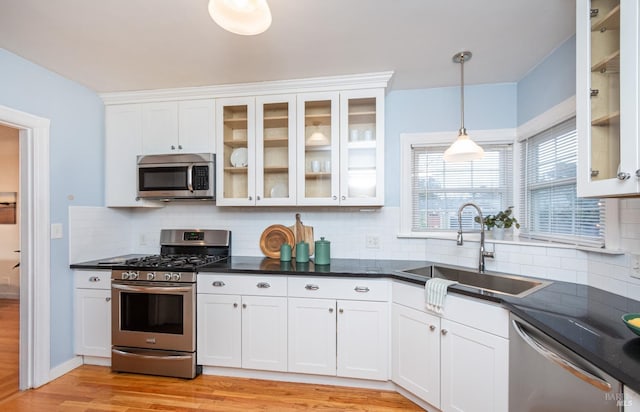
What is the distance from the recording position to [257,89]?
2.67m

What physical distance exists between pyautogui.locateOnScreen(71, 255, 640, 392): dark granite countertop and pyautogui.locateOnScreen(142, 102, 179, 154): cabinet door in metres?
1.12

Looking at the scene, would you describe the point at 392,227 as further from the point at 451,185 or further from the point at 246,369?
the point at 246,369

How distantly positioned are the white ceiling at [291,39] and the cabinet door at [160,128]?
0.85 ft

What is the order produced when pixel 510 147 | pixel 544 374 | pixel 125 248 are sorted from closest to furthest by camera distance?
1. pixel 544 374
2. pixel 510 147
3. pixel 125 248

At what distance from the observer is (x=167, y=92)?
277 cm

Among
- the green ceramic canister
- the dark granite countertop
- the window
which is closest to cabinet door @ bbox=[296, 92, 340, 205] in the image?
the green ceramic canister

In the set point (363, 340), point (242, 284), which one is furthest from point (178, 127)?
point (363, 340)

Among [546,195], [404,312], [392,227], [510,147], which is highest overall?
[510,147]

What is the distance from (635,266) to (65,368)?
391cm

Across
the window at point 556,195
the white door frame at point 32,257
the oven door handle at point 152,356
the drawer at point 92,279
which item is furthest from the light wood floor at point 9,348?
the window at point 556,195

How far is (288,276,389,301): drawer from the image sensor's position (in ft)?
7.21

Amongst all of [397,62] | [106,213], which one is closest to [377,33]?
[397,62]

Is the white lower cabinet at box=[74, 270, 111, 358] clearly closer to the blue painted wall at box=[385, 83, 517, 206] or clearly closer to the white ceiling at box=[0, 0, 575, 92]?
the white ceiling at box=[0, 0, 575, 92]

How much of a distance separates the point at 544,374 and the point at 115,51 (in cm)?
310
